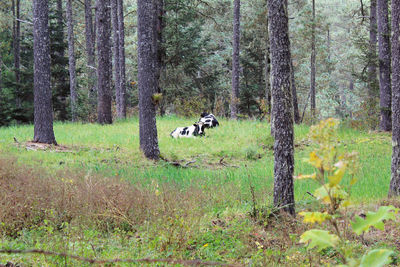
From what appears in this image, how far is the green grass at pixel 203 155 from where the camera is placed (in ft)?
30.1

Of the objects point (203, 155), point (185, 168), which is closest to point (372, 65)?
point (203, 155)

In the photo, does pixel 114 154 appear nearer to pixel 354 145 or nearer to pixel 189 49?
pixel 354 145

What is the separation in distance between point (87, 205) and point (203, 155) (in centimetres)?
729

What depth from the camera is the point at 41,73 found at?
540 inches

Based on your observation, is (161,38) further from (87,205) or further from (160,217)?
(160,217)

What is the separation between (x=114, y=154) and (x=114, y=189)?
6.41 m

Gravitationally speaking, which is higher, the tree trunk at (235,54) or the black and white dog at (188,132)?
the tree trunk at (235,54)

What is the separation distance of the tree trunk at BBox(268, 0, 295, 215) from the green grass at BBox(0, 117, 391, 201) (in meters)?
1.74

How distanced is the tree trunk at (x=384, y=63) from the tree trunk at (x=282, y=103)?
1181 cm

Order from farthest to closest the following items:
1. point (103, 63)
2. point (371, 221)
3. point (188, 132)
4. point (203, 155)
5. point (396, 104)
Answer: point (103, 63) < point (188, 132) < point (203, 155) < point (396, 104) < point (371, 221)

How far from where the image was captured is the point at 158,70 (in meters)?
21.6

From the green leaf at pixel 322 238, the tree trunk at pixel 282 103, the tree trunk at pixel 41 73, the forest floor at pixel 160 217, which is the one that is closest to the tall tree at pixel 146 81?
the forest floor at pixel 160 217

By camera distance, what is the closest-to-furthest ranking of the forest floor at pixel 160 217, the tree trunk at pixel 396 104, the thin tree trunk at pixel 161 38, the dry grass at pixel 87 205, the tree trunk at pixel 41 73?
1. the forest floor at pixel 160 217
2. the dry grass at pixel 87 205
3. the tree trunk at pixel 396 104
4. the tree trunk at pixel 41 73
5. the thin tree trunk at pixel 161 38

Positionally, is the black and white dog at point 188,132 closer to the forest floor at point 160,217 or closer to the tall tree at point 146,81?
the tall tree at point 146,81
